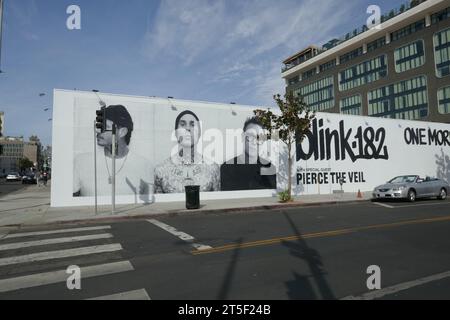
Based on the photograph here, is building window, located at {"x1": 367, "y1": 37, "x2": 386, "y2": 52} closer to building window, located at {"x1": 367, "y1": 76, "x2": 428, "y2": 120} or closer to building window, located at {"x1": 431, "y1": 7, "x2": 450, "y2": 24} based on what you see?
building window, located at {"x1": 367, "y1": 76, "x2": 428, "y2": 120}

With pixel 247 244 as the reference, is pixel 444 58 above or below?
above

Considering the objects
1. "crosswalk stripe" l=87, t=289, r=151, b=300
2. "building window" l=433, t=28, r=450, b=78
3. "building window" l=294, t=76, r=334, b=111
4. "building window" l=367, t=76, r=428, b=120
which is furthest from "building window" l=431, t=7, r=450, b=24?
"crosswalk stripe" l=87, t=289, r=151, b=300

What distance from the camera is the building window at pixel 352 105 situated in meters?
79.8

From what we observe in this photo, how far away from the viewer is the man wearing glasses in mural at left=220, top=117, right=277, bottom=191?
21.7 m

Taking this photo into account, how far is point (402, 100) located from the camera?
226ft

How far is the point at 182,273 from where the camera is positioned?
6047 mm

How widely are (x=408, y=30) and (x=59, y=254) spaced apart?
250 feet

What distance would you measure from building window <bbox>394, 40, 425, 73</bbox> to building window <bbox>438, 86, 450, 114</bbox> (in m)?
6.74

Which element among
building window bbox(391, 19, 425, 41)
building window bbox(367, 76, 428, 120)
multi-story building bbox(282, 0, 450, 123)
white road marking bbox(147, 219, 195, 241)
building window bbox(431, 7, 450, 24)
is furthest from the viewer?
building window bbox(391, 19, 425, 41)

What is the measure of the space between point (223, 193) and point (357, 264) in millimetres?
15219

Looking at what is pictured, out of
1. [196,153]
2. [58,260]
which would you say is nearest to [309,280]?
[58,260]

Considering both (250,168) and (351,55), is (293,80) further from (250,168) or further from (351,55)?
(250,168)
